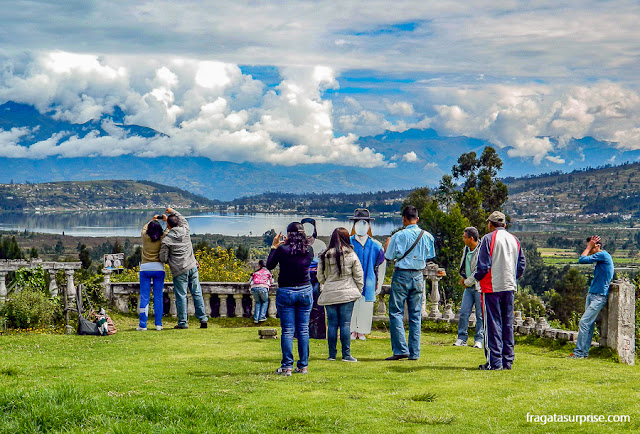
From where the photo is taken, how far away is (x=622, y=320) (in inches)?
415

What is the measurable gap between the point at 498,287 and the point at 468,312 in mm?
2737

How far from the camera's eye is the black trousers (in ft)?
29.7

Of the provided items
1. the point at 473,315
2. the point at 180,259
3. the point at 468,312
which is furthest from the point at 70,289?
the point at 473,315

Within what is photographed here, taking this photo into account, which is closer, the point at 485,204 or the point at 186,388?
the point at 186,388

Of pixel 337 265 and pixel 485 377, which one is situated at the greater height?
pixel 337 265

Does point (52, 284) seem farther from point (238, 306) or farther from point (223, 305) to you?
point (238, 306)

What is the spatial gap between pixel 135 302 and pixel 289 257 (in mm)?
7449

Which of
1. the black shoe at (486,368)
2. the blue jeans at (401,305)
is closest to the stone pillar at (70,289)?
the blue jeans at (401,305)

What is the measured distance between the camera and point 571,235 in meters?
197

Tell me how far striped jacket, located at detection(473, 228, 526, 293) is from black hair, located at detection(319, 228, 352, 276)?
1959 mm

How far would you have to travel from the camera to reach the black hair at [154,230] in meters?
12.5

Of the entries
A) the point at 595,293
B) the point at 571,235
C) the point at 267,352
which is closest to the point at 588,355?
the point at 595,293

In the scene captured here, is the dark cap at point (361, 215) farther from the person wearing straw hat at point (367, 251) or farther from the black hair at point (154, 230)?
the black hair at point (154, 230)

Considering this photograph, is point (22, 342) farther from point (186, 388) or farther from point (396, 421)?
point (396, 421)
